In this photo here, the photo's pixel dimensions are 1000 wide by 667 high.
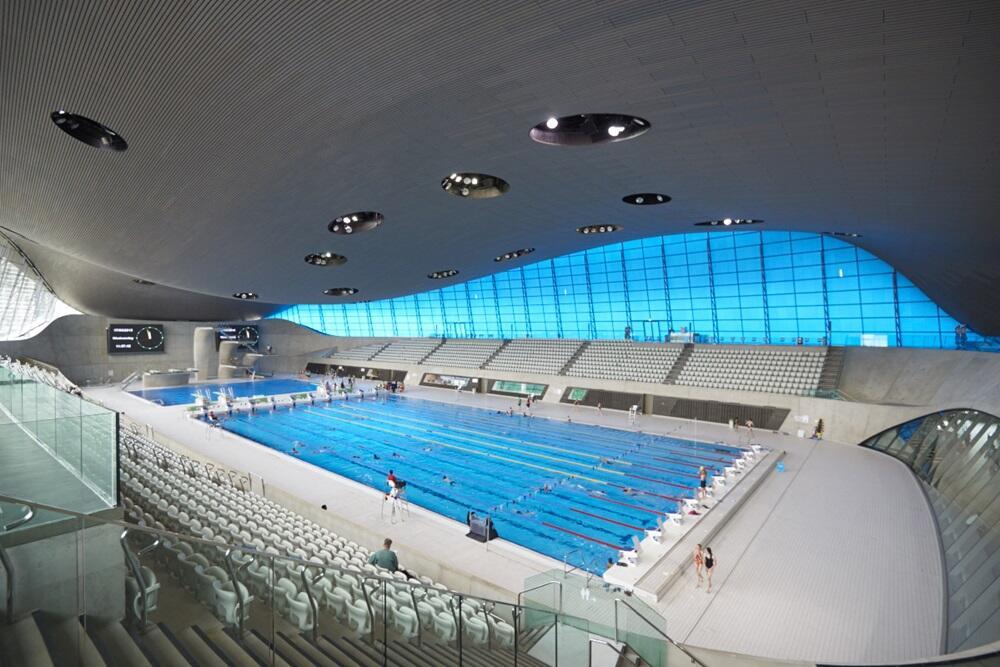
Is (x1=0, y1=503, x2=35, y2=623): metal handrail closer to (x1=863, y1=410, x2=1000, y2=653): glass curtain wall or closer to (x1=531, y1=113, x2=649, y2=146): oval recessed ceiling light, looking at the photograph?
(x1=863, y1=410, x2=1000, y2=653): glass curtain wall

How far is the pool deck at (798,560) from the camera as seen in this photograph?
746cm

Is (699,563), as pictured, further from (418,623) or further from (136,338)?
(136,338)

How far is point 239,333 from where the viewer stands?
158 ft

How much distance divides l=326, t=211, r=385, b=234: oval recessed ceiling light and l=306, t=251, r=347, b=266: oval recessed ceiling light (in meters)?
4.52

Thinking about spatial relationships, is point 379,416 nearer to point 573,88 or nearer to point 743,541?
point 743,541

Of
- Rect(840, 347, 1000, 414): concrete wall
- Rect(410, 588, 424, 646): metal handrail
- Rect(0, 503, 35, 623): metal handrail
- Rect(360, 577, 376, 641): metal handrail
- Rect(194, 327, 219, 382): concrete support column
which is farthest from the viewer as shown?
Rect(194, 327, 219, 382): concrete support column

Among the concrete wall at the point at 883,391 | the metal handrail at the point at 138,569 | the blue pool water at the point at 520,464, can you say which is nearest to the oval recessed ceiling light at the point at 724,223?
the concrete wall at the point at 883,391

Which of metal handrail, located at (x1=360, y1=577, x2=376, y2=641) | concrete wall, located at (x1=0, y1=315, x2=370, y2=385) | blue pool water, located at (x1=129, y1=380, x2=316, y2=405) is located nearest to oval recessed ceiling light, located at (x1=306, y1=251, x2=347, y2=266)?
blue pool water, located at (x1=129, y1=380, x2=316, y2=405)

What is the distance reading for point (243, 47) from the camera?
266 inches

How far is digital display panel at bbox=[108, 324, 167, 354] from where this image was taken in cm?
3912

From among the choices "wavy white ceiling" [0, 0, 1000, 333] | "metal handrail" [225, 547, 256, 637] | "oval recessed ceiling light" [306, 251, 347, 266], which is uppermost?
"oval recessed ceiling light" [306, 251, 347, 266]

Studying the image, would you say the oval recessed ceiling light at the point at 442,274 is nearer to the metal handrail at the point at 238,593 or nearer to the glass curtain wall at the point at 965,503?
the glass curtain wall at the point at 965,503

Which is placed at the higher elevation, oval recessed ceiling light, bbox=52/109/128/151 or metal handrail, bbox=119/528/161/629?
oval recessed ceiling light, bbox=52/109/128/151

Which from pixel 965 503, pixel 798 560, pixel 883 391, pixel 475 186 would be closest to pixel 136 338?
pixel 475 186
